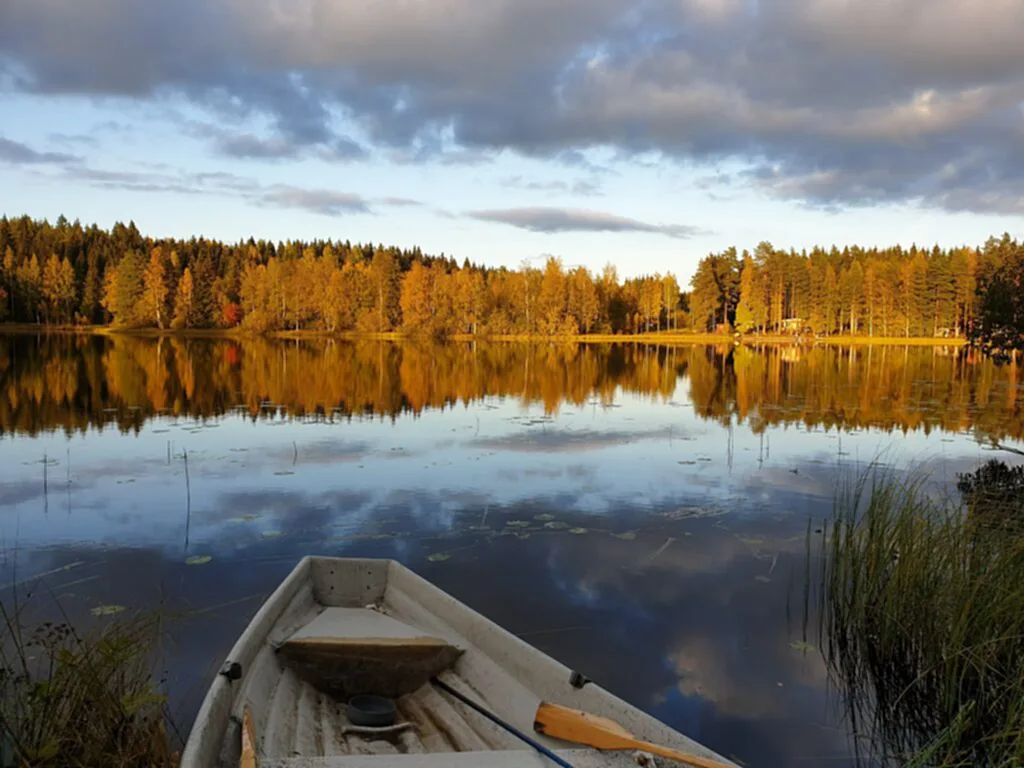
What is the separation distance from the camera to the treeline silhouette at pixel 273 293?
91.3 metres

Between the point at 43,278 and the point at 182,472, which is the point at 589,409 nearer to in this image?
the point at 182,472

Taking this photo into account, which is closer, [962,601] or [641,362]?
[962,601]

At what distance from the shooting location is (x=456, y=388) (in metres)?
30.3

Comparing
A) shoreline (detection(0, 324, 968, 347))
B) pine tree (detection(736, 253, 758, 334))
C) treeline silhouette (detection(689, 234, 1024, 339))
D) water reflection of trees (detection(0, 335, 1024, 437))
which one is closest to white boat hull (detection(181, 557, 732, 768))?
water reflection of trees (detection(0, 335, 1024, 437))

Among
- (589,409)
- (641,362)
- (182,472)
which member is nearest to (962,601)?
(182,472)

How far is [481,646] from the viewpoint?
18.3 feet

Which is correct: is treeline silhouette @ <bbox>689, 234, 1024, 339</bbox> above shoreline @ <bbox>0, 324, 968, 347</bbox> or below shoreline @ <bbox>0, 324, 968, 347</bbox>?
above

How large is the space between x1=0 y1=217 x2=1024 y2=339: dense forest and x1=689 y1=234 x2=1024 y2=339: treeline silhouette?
169mm

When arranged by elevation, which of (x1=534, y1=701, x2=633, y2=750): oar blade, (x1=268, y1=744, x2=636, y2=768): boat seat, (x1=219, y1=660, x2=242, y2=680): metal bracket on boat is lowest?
(x1=268, y1=744, x2=636, y2=768): boat seat

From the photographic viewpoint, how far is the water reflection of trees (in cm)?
2147

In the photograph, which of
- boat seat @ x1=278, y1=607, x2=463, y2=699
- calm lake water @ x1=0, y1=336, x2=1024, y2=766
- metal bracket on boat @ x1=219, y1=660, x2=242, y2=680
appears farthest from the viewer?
calm lake water @ x1=0, y1=336, x2=1024, y2=766

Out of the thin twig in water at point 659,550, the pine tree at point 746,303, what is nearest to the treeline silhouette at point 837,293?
the pine tree at point 746,303

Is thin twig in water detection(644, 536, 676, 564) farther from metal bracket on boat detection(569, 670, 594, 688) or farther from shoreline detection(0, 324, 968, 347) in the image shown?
shoreline detection(0, 324, 968, 347)

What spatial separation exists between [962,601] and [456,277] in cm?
9088
